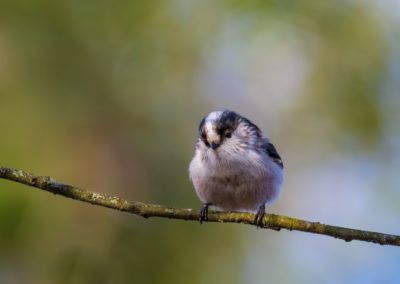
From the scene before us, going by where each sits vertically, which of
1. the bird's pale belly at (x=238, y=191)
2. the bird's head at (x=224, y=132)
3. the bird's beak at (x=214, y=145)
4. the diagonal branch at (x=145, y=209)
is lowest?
the diagonal branch at (x=145, y=209)

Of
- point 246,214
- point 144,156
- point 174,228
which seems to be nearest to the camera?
point 246,214

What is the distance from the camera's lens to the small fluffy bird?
4.85 meters

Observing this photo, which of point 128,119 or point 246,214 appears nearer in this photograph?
point 246,214

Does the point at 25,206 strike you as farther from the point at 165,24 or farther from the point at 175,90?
the point at 165,24

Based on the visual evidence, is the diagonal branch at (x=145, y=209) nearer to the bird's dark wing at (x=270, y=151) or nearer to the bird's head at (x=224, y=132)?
the bird's head at (x=224, y=132)

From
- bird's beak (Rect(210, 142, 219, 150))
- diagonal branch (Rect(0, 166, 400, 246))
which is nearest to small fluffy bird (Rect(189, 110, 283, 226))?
bird's beak (Rect(210, 142, 219, 150))

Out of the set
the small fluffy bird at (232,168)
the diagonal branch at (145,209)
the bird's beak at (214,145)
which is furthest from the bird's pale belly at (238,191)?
the diagonal branch at (145,209)

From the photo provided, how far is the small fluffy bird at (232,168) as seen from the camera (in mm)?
4852

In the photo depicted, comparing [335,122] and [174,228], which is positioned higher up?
[335,122]

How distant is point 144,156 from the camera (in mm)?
9094

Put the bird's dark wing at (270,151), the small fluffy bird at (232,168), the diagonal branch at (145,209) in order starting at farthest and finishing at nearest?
1. the bird's dark wing at (270,151)
2. the small fluffy bird at (232,168)
3. the diagonal branch at (145,209)

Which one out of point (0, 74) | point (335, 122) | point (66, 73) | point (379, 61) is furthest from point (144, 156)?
point (379, 61)

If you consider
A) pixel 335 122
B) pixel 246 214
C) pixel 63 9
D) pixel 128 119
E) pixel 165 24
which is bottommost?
pixel 246 214

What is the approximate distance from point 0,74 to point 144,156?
3025 millimetres
